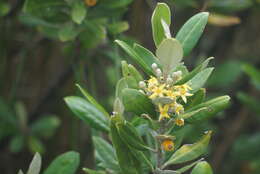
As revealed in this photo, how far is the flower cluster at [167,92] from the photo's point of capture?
2.79ft

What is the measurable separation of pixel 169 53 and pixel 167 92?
70 millimetres

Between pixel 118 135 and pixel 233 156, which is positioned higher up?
pixel 118 135

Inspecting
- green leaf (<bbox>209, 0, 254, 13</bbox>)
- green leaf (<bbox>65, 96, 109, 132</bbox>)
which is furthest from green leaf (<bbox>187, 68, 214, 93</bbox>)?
green leaf (<bbox>209, 0, 254, 13</bbox>)

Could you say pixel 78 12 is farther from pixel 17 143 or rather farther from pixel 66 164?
pixel 17 143

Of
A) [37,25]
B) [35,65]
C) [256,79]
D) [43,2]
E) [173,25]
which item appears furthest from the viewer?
[173,25]

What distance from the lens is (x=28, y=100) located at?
7.07 ft

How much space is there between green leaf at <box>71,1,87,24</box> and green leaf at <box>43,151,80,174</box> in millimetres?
354

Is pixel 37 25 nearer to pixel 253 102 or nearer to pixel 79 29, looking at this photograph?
pixel 79 29

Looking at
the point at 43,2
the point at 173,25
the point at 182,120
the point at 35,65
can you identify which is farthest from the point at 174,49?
the point at 173,25

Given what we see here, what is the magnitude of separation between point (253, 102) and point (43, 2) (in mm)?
903

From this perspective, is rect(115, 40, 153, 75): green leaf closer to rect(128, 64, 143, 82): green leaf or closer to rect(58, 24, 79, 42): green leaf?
rect(128, 64, 143, 82): green leaf

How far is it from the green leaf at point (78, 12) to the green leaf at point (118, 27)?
11 centimetres

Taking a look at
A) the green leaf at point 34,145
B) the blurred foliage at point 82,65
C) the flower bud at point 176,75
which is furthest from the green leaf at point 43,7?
the green leaf at point 34,145

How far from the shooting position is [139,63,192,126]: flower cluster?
2.79 ft
